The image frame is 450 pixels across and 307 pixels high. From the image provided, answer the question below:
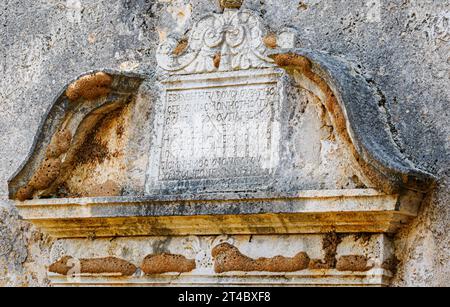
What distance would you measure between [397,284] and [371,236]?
0.26 m

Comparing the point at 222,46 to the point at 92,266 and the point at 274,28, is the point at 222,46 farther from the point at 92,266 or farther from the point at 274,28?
the point at 92,266

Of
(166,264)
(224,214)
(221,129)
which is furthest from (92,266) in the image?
(221,129)

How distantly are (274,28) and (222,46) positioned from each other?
289 millimetres

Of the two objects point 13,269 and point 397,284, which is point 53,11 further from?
point 397,284

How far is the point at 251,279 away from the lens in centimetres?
592

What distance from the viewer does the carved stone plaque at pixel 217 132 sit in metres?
6.04

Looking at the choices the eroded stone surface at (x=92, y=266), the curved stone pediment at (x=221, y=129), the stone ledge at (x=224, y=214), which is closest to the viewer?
the stone ledge at (x=224, y=214)

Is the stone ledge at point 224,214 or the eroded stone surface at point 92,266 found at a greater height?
the stone ledge at point 224,214

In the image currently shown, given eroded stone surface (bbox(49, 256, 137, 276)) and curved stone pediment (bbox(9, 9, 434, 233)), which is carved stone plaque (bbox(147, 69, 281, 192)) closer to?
curved stone pediment (bbox(9, 9, 434, 233))

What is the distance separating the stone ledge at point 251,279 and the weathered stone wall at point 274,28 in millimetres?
145

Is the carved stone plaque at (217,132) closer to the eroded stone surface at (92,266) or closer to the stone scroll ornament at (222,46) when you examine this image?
the stone scroll ornament at (222,46)

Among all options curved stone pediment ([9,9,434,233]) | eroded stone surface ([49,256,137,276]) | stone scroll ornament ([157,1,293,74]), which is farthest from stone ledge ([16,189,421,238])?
stone scroll ornament ([157,1,293,74])

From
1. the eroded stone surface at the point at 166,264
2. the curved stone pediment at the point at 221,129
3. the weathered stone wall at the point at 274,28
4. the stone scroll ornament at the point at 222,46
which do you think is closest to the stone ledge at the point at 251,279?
the eroded stone surface at the point at 166,264

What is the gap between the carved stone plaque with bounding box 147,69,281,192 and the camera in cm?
604
